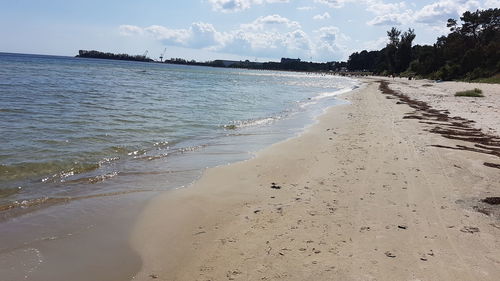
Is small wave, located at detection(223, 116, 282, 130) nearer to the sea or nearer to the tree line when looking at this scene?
the sea

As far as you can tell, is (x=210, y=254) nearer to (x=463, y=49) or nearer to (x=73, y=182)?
(x=73, y=182)

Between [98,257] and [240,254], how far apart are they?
66.8 inches

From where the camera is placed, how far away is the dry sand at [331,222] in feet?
14.0

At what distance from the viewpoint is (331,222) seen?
5.50 meters

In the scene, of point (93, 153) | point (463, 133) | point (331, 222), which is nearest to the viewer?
point (331, 222)

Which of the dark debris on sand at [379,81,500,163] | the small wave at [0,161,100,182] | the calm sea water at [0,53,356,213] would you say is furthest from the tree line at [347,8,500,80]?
the small wave at [0,161,100,182]

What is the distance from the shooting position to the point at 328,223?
547cm

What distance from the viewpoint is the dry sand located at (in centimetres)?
427

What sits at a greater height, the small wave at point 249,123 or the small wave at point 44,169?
the small wave at point 44,169

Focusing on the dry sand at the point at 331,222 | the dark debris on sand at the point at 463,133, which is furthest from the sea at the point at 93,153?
the dark debris on sand at the point at 463,133

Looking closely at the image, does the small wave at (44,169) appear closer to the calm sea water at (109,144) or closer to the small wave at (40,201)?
the calm sea water at (109,144)

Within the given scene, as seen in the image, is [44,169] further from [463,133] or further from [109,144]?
[463,133]

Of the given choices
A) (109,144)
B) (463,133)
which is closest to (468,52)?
(463,133)

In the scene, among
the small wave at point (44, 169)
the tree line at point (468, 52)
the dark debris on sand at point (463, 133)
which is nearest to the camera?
the small wave at point (44, 169)
